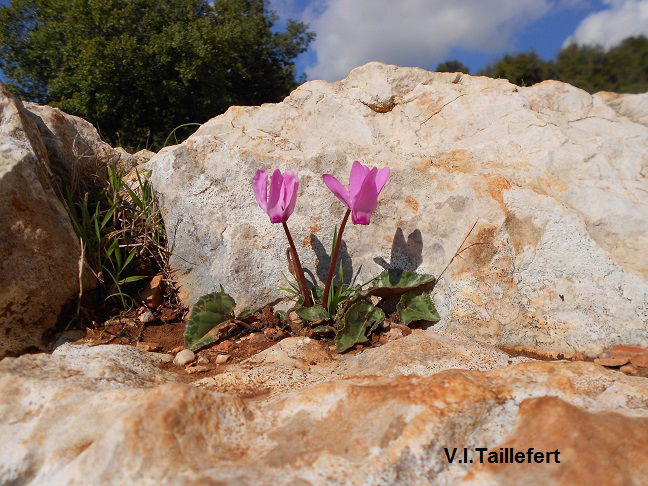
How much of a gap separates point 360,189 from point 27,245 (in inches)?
60.4

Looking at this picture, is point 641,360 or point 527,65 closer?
point 641,360

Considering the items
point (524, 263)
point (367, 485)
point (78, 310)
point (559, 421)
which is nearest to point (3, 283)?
point (78, 310)

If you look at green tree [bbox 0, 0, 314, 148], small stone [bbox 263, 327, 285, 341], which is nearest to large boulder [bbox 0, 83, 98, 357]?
small stone [bbox 263, 327, 285, 341]

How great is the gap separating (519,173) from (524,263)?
55 centimetres

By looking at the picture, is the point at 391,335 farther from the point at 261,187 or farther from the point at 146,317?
the point at 146,317

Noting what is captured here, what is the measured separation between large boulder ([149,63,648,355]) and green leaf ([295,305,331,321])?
319 millimetres

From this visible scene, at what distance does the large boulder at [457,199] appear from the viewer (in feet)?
6.91

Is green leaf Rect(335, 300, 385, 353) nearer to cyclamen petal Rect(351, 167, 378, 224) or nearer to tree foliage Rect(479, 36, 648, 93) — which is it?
cyclamen petal Rect(351, 167, 378, 224)

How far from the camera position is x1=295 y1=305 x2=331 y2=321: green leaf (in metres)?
2.16

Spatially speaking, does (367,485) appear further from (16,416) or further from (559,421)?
(16,416)

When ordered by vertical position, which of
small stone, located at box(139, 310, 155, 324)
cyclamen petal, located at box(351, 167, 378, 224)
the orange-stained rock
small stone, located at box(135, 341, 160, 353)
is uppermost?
cyclamen petal, located at box(351, 167, 378, 224)

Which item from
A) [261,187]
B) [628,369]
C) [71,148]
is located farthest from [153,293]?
[628,369]

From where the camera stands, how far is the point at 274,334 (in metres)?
2.23

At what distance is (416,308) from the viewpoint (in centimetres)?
222
